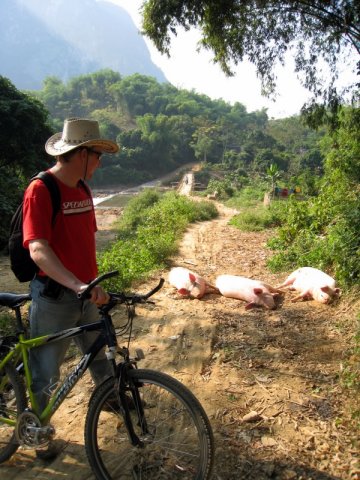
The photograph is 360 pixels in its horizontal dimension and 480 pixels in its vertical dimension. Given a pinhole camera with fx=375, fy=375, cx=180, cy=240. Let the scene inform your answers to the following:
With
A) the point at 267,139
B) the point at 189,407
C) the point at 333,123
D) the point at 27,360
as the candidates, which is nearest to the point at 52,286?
the point at 27,360

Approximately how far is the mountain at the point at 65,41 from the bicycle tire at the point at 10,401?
13914cm

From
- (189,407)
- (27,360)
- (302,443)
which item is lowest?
(302,443)

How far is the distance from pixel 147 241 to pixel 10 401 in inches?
247

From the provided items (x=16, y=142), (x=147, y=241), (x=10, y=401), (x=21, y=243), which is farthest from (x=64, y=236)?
(x=16, y=142)

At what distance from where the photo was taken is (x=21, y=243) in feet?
6.82

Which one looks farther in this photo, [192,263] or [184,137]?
[184,137]

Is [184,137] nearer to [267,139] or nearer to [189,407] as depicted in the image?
[267,139]

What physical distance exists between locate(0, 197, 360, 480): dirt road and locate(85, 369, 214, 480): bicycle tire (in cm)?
22

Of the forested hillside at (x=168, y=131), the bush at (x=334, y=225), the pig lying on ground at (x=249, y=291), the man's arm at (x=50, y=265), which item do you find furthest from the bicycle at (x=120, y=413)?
the forested hillside at (x=168, y=131)

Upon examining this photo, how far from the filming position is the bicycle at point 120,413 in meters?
1.91

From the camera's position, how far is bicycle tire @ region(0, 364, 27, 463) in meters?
2.26

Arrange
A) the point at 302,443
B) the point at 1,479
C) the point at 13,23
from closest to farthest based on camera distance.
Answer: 1. the point at 1,479
2. the point at 302,443
3. the point at 13,23

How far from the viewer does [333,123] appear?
925cm

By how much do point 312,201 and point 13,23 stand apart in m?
169
